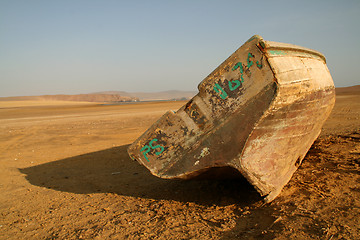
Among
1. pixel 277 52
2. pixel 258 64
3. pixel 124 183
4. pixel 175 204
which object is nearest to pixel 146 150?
pixel 175 204

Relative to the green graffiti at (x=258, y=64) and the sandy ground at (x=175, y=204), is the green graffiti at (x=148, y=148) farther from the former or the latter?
the green graffiti at (x=258, y=64)

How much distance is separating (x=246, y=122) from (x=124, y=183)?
2593 mm

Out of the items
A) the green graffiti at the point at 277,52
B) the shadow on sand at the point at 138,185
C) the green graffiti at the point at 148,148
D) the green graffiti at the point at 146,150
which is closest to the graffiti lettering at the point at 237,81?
the green graffiti at the point at 277,52

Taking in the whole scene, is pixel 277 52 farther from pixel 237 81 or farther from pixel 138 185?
pixel 138 185

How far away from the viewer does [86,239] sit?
264 cm

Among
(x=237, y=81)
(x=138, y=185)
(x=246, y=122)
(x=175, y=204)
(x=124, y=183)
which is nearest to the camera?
(x=246, y=122)

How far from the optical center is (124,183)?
14.7 ft

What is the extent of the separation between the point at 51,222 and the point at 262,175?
2.49 m

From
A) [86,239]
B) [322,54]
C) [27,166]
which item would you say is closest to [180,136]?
[86,239]

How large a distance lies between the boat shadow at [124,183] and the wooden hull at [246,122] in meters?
0.59

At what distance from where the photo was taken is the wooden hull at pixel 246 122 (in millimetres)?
2734

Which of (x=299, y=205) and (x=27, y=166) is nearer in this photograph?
(x=299, y=205)

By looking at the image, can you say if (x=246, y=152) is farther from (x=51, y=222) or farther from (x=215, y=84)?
(x=51, y=222)

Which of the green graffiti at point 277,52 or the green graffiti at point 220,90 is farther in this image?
the green graffiti at point 220,90
